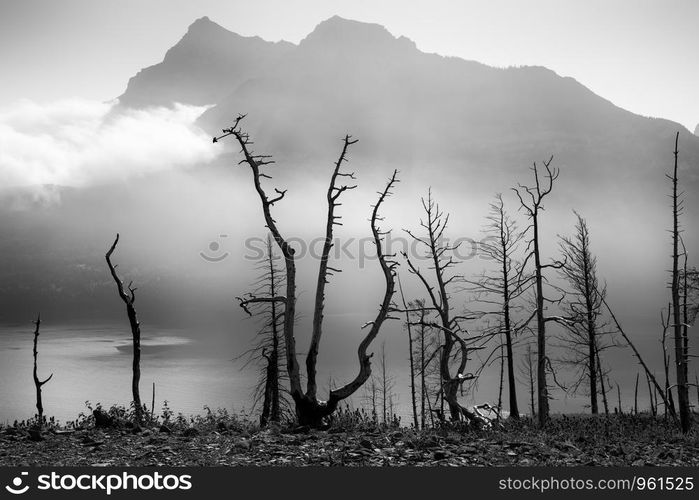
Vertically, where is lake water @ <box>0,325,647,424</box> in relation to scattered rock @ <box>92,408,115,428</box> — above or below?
below

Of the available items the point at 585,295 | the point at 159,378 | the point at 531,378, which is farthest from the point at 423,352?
the point at 159,378


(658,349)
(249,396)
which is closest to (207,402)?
(249,396)

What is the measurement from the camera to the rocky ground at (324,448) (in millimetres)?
9539

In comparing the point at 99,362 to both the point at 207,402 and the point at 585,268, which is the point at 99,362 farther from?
the point at 585,268

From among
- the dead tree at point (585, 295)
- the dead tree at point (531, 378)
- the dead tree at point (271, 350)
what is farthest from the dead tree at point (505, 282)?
the dead tree at point (271, 350)

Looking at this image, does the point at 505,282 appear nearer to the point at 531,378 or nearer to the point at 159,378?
the point at 531,378

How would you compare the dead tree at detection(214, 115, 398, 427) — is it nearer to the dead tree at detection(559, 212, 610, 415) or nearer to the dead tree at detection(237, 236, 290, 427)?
the dead tree at detection(237, 236, 290, 427)

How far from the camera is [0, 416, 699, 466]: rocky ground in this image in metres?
9.54

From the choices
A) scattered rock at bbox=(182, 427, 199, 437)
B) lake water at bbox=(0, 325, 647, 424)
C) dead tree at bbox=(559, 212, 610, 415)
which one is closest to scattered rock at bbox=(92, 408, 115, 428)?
scattered rock at bbox=(182, 427, 199, 437)

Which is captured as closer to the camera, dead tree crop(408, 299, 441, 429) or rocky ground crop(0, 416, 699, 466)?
rocky ground crop(0, 416, 699, 466)

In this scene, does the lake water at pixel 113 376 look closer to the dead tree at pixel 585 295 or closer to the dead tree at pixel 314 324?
the dead tree at pixel 585 295

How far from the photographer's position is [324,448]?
10.4 m

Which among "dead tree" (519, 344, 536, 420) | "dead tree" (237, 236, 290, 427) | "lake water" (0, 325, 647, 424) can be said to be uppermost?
"dead tree" (237, 236, 290, 427)

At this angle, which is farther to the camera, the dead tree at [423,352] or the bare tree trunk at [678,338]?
the dead tree at [423,352]
